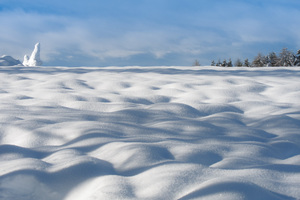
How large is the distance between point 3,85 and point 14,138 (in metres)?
2.50

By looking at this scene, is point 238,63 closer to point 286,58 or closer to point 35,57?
point 286,58

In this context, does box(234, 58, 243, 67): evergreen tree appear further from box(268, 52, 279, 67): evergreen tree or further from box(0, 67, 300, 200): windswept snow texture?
box(0, 67, 300, 200): windswept snow texture

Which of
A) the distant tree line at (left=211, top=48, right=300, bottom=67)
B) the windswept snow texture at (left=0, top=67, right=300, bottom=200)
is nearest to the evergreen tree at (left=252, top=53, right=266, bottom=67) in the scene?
the distant tree line at (left=211, top=48, right=300, bottom=67)

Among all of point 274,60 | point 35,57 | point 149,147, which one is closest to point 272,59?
point 274,60

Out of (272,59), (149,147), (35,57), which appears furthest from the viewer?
(35,57)

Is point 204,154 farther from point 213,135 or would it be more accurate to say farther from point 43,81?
point 43,81

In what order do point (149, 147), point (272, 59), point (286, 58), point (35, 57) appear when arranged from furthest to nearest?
point (35, 57) → point (272, 59) → point (286, 58) → point (149, 147)

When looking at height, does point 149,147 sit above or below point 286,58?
below

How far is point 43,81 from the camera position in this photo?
14.3 feet

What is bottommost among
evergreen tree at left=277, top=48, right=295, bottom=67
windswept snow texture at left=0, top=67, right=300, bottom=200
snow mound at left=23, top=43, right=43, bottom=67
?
windswept snow texture at left=0, top=67, right=300, bottom=200

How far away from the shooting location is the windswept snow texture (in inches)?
47.7

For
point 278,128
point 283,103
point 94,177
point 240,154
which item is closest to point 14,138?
point 94,177

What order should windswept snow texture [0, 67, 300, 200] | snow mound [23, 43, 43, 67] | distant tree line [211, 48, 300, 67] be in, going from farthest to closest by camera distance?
1. snow mound [23, 43, 43, 67]
2. distant tree line [211, 48, 300, 67]
3. windswept snow texture [0, 67, 300, 200]

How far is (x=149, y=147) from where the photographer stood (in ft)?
5.26
